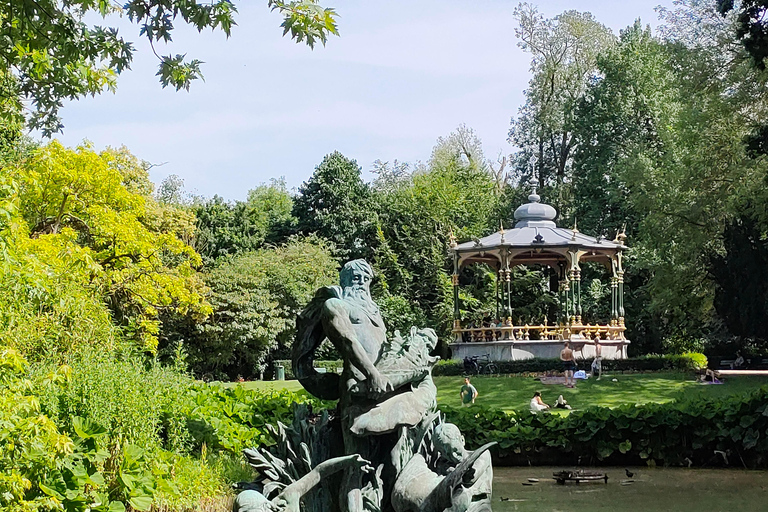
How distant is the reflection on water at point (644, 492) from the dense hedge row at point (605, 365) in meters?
12.3

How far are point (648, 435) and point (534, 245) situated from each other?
14.9m

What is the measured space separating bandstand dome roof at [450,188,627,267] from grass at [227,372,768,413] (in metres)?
5.15

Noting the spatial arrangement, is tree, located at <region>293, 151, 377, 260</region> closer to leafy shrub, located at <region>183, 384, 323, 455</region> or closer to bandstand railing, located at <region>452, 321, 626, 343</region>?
bandstand railing, located at <region>452, 321, 626, 343</region>

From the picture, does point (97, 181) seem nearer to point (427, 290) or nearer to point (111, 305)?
point (111, 305)

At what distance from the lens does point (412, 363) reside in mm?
6195

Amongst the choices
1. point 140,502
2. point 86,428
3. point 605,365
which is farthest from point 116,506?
point 605,365

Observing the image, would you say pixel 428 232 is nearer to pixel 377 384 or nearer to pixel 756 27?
pixel 756 27


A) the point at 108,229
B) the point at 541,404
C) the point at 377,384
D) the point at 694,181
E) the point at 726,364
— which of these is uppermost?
the point at 694,181

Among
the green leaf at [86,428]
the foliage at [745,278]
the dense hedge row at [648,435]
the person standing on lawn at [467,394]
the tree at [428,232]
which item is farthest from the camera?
the tree at [428,232]

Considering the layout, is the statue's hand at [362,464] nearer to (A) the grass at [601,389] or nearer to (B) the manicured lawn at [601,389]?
(B) the manicured lawn at [601,389]

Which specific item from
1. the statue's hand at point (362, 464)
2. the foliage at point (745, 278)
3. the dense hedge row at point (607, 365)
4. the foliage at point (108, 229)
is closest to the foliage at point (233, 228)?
the foliage at point (108, 229)

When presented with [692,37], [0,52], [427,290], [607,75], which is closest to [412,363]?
[0,52]

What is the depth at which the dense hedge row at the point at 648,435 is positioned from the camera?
11.9 metres

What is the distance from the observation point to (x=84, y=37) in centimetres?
761
